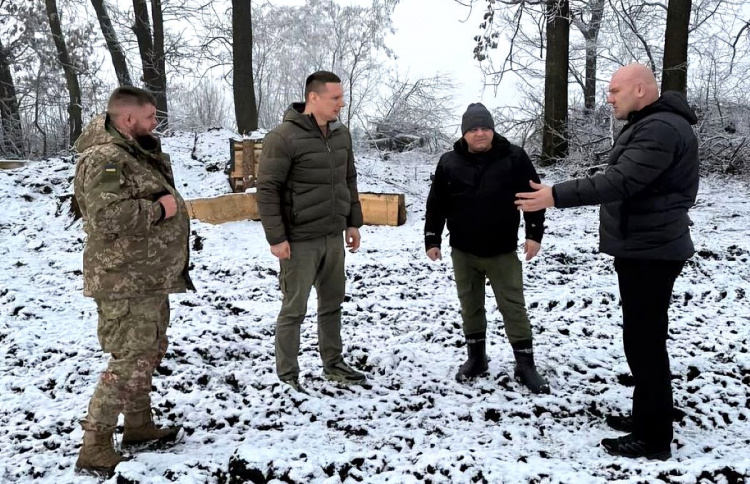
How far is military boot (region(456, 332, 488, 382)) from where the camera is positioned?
4.00 metres

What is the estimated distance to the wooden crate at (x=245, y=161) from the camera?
384 inches

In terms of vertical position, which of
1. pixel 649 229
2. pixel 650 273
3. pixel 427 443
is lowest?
pixel 427 443

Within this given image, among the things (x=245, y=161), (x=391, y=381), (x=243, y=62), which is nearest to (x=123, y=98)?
(x=391, y=381)

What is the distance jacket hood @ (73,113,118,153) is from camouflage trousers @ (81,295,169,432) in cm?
75

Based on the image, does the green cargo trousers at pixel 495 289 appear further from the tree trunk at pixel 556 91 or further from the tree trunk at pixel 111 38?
the tree trunk at pixel 111 38

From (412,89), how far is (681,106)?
16.5m

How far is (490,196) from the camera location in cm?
370

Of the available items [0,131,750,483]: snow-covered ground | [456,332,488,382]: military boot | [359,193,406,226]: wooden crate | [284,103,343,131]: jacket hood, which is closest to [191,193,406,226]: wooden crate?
[359,193,406,226]: wooden crate

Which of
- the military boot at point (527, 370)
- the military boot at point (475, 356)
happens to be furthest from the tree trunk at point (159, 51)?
the military boot at point (527, 370)

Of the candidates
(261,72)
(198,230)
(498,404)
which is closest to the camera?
(498,404)

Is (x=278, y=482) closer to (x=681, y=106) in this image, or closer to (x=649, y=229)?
(x=649, y=229)

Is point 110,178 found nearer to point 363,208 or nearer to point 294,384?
point 294,384

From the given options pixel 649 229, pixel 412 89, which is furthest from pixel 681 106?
pixel 412 89

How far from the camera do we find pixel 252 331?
4789 millimetres
